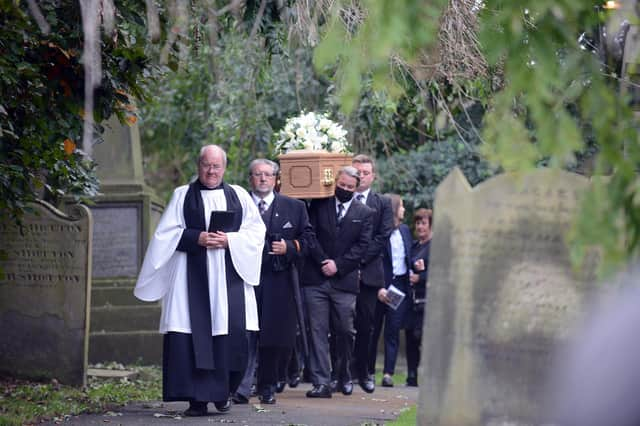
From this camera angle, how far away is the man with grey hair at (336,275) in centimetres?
1282

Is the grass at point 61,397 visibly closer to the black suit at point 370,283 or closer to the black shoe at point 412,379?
the black suit at point 370,283

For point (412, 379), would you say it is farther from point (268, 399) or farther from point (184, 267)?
point (184, 267)

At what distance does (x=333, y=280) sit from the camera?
13000 mm

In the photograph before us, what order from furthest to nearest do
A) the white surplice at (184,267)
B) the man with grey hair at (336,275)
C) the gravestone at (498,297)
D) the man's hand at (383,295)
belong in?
the man's hand at (383,295)
the man with grey hair at (336,275)
the white surplice at (184,267)
the gravestone at (498,297)

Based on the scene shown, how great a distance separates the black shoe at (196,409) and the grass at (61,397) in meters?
0.86

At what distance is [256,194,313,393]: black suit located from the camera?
12266 mm

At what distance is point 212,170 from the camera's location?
11195mm

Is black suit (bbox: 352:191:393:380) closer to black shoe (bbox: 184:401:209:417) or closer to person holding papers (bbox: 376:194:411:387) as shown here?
person holding papers (bbox: 376:194:411:387)

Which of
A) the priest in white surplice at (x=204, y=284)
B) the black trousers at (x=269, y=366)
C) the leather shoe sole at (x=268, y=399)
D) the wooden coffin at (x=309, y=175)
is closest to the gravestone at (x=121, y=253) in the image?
the wooden coffin at (x=309, y=175)

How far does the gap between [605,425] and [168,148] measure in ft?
81.3

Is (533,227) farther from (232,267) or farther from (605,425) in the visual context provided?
(232,267)

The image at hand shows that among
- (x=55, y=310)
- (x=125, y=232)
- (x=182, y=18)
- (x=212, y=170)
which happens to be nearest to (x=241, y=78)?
(x=125, y=232)

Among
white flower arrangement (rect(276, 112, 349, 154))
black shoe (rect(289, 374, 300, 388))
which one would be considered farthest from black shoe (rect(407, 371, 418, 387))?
white flower arrangement (rect(276, 112, 349, 154))

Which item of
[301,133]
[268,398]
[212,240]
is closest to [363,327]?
[268,398]
